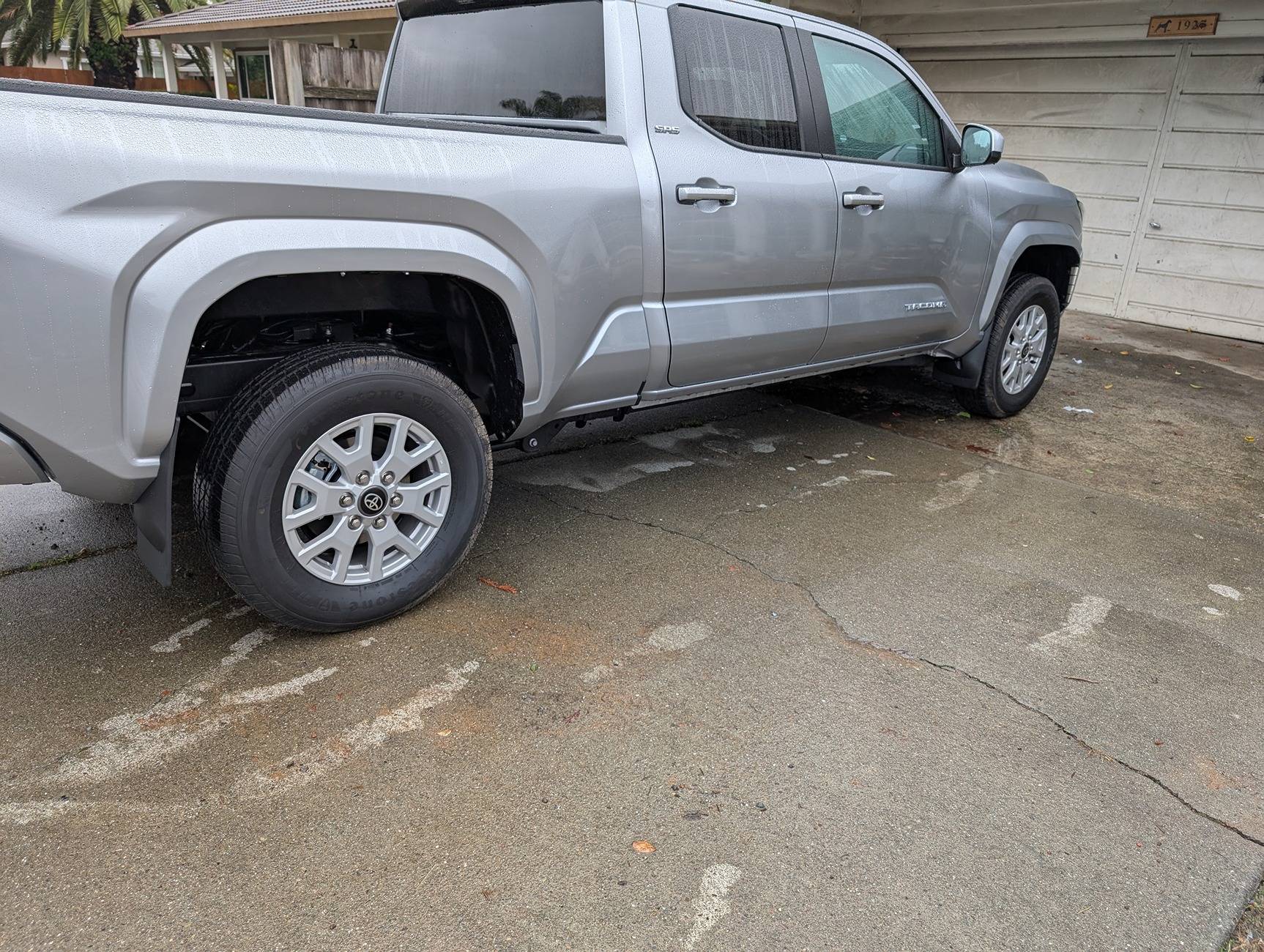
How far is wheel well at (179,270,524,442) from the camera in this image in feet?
9.13

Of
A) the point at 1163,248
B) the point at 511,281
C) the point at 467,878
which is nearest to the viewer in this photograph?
the point at 467,878

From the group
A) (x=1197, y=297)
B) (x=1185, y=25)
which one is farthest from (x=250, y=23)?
(x=1197, y=297)

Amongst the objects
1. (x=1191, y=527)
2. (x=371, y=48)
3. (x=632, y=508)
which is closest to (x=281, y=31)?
(x=371, y=48)

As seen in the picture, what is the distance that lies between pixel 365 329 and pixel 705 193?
1327 millimetres

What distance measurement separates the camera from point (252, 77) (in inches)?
904

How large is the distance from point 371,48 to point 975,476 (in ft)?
49.4

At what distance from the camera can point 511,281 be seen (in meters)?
3.01

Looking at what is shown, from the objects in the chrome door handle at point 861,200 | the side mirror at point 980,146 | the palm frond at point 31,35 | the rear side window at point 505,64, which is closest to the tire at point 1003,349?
the side mirror at point 980,146

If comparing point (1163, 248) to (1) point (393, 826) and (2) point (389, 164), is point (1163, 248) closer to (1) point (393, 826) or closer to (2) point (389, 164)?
(2) point (389, 164)

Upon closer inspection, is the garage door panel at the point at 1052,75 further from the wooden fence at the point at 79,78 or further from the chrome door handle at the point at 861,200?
the wooden fence at the point at 79,78

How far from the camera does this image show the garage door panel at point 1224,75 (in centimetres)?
862

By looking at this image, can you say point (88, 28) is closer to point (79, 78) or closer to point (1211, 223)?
point (79, 78)

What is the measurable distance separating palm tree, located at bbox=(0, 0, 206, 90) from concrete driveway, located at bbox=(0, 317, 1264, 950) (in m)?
20.8

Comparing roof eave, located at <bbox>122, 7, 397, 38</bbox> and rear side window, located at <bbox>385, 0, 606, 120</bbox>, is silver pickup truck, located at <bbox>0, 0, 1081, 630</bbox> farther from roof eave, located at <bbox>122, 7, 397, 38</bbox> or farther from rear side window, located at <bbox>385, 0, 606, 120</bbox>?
roof eave, located at <bbox>122, 7, 397, 38</bbox>
